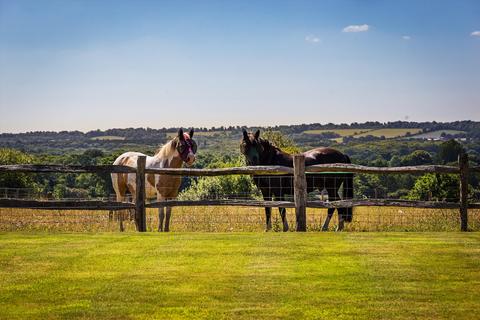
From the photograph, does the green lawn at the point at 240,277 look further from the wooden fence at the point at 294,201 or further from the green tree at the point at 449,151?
the green tree at the point at 449,151

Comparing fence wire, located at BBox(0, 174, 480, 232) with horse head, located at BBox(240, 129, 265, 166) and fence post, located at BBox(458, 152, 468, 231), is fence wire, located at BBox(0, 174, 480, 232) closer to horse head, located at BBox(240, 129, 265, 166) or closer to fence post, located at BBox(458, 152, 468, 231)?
fence post, located at BBox(458, 152, 468, 231)

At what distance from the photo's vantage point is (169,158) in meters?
17.8

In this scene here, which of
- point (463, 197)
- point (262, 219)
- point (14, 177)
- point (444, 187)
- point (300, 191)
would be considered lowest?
point (444, 187)

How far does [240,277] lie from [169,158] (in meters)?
8.69

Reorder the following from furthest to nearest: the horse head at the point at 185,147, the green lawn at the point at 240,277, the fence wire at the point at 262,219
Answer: the horse head at the point at 185,147 → the fence wire at the point at 262,219 → the green lawn at the point at 240,277

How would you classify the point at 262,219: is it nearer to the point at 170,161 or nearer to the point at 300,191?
the point at 170,161

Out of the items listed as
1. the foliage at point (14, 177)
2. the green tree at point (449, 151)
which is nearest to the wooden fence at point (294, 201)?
the foliage at point (14, 177)

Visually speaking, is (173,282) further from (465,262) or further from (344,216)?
(344,216)

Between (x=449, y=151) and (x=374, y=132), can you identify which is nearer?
(x=449, y=151)

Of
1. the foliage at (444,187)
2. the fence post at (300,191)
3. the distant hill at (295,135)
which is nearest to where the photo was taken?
the fence post at (300,191)

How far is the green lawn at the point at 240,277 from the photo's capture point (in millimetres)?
7941

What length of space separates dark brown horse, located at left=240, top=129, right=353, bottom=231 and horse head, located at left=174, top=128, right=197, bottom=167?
4.38 ft

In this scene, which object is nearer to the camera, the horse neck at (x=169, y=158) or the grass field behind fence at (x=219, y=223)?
the grass field behind fence at (x=219, y=223)

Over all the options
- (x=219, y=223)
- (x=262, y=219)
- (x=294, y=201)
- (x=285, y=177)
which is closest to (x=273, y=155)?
(x=285, y=177)
